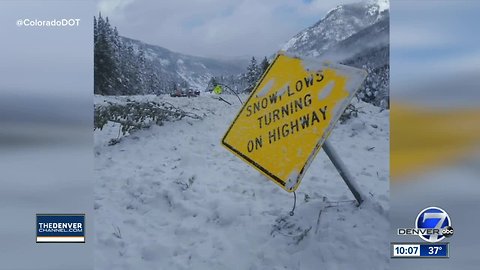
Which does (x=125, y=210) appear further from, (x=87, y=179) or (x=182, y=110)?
(x=182, y=110)

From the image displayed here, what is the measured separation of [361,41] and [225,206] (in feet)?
3.77

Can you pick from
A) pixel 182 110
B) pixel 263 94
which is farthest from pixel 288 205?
pixel 182 110

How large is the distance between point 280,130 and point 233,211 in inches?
20.2

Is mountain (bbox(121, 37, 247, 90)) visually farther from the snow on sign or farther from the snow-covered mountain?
the snow-covered mountain

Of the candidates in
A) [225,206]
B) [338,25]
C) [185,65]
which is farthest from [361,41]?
[225,206]

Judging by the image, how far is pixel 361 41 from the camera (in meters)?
2.29

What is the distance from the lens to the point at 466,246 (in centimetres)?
231

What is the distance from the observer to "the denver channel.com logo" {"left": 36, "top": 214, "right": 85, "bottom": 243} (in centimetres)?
235

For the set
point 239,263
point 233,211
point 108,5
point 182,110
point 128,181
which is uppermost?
point 108,5

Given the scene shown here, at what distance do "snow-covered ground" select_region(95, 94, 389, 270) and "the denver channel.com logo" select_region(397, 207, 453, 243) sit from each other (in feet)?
0.53

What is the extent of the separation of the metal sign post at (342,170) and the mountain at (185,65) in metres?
0.64

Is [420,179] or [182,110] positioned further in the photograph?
[182,110]

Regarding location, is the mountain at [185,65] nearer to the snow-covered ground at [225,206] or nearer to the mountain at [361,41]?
the snow-covered ground at [225,206]

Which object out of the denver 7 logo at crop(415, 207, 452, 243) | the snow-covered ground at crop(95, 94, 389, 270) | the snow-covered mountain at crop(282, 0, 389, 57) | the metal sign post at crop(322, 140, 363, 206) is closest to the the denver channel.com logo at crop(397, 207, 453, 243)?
the denver 7 logo at crop(415, 207, 452, 243)
